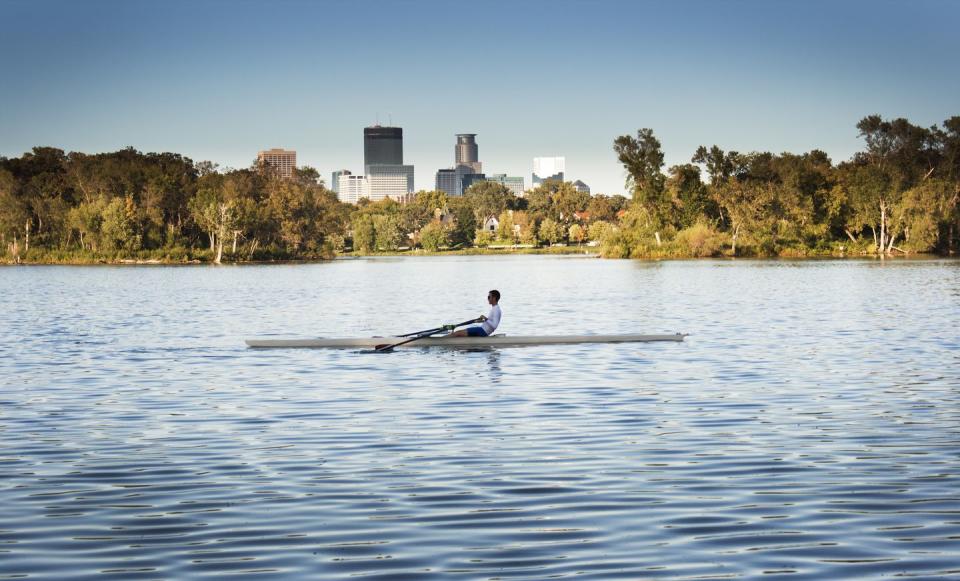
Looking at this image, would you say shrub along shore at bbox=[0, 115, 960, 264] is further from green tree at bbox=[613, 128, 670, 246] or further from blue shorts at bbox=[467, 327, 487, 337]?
blue shorts at bbox=[467, 327, 487, 337]

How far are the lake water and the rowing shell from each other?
0.95 feet

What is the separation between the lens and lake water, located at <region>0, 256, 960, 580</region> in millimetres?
8672

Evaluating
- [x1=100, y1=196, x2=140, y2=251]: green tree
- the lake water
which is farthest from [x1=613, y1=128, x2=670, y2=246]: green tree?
the lake water

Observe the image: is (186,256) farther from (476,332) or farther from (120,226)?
(476,332)

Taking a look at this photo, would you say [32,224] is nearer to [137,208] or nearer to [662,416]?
[137,208]

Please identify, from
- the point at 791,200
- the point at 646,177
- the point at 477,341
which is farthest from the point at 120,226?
the point at 477,341

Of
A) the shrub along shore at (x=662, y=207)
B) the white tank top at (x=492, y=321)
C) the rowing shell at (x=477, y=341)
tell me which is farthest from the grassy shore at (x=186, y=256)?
the white tank top at (x=492, y=321)

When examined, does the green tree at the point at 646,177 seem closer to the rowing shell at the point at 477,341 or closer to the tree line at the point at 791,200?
the tree line at the point at 791,200

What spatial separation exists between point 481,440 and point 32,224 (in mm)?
124182

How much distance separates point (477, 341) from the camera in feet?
83.3

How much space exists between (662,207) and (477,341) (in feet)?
302

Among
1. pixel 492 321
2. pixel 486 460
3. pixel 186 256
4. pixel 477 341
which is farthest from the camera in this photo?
pixel 186 256

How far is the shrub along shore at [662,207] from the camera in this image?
4301 inches

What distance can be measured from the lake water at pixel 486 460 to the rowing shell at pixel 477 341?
0.29m
